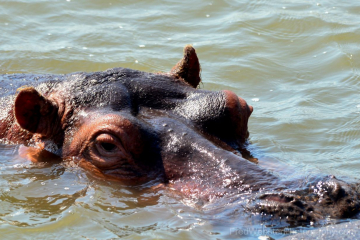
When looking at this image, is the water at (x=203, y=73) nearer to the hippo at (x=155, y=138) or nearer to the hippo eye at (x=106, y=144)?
the hippo at (x=155, y=138)

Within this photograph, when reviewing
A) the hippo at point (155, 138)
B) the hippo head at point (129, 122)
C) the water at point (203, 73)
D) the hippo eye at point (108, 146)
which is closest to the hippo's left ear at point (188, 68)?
the hippo at point (155, 138)

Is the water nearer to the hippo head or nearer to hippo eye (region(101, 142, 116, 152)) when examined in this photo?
the hippo head

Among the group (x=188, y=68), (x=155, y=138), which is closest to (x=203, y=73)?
(x=188, y=68)

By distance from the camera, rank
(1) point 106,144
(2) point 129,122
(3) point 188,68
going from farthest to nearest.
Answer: (3) point 188,68 < (1) point 106,144 < (2) point 129,122

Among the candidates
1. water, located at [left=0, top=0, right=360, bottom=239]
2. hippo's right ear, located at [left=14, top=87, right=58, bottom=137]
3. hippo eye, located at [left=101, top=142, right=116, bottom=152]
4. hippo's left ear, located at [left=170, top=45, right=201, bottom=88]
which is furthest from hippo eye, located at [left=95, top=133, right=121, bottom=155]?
hippo's left ear, located at [left=170, top=45, right=201, bottom=88]

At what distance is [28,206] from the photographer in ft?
18.9

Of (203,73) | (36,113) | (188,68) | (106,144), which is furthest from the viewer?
(203,73)

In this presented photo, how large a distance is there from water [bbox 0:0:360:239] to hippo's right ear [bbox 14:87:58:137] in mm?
442

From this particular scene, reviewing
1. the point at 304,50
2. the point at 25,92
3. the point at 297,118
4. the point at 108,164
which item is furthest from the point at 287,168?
the point at 304,50

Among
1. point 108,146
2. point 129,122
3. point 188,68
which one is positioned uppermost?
point 188,68

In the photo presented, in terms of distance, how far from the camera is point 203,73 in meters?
11.2

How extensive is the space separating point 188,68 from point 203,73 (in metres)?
4.15

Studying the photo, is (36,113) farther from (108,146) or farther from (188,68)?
(188,68)

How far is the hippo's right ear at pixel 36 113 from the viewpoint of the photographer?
5.88 m
